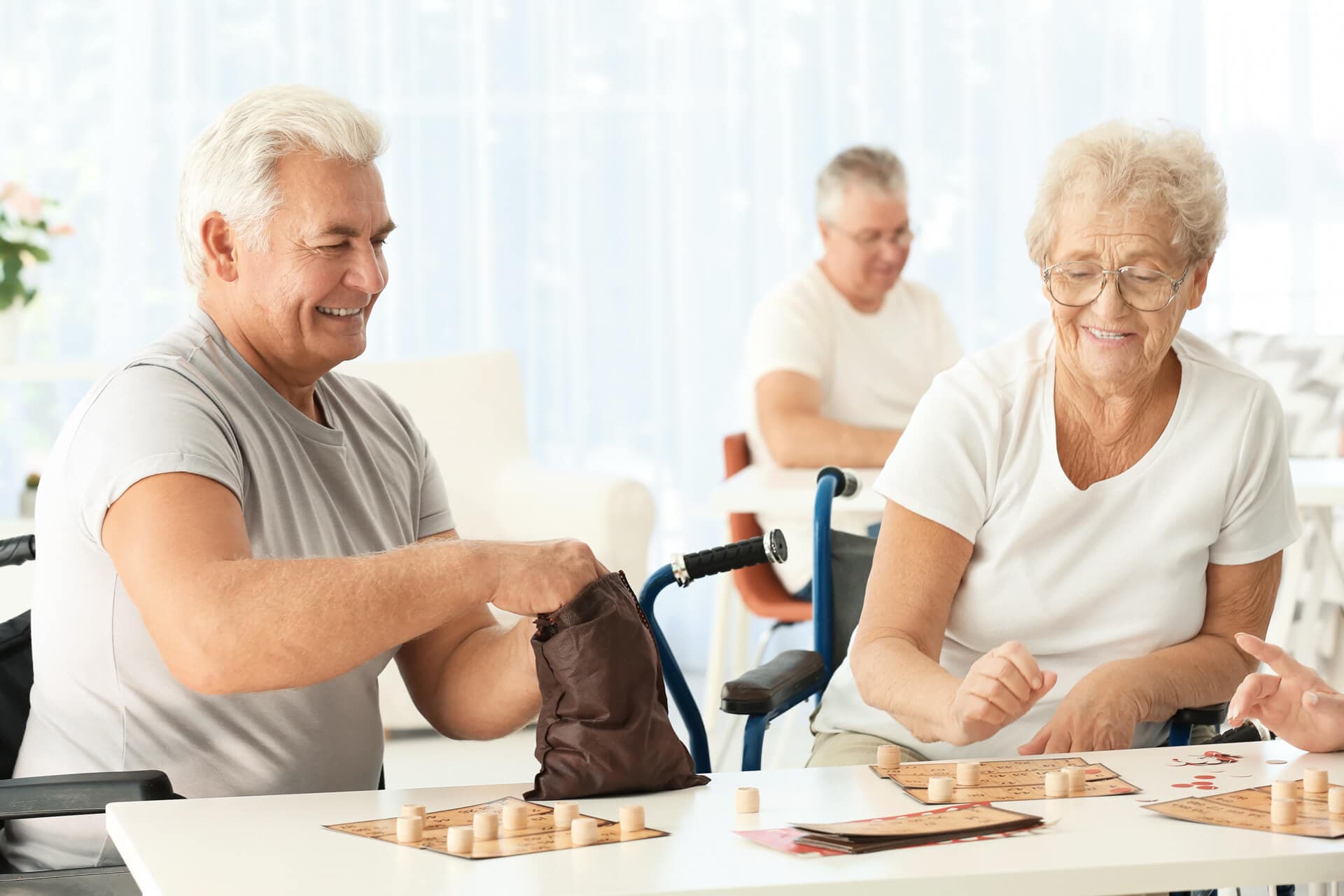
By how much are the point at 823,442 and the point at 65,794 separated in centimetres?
230

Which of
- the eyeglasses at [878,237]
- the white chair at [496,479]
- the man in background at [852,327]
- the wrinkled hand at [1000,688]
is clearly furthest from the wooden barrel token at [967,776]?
the eyeglasses at [878,237]

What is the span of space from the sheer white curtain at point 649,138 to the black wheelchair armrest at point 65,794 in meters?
3.79

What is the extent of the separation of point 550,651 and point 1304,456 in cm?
319

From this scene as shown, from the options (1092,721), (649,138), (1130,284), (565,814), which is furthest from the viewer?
(649,138)

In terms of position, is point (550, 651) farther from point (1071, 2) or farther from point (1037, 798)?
point (1071, 2)

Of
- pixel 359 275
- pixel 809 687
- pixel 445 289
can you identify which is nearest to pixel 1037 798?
pixel 809 687

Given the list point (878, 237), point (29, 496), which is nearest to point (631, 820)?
point (878, 237)

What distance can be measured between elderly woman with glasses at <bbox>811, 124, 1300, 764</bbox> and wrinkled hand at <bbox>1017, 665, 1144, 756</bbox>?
21 millimetres

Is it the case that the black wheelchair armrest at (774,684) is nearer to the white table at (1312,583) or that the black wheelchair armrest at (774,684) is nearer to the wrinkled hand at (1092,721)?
the wrinkled hand at (1092,721)

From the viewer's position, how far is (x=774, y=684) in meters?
1.68

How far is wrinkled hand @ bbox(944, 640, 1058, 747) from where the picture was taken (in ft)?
4.63

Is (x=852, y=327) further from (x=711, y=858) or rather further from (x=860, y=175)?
(x=711, y=858)

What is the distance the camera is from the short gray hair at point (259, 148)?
152 centimetres

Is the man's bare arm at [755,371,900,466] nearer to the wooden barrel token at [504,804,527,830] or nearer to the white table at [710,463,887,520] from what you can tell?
the white table at [710,463,887,520]
